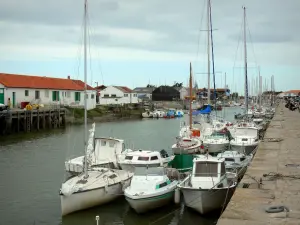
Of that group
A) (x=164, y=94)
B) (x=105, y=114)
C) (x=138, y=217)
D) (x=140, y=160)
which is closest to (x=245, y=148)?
(x=140, y=160)

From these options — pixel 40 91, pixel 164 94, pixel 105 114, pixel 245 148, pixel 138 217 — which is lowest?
pixel 138 217

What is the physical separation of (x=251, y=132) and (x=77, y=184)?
66.0 feet

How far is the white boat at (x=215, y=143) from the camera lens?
30.3m

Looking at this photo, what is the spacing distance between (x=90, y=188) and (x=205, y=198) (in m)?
4.87

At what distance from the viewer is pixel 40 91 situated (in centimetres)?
6097

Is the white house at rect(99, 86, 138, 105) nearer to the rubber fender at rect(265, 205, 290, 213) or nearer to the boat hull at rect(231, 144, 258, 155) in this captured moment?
the boat hull at rect(231, 144, 258, 155)

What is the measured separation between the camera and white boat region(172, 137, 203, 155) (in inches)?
1142

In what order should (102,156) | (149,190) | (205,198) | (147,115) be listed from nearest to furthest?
(205,198) → (149,190) → (102,156) → (147,115)

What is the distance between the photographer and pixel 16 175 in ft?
83.6

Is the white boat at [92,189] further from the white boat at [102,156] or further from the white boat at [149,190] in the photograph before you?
the white boat at [102,156]

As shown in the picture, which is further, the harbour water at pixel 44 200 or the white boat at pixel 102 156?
the white boat at pixel 102 156

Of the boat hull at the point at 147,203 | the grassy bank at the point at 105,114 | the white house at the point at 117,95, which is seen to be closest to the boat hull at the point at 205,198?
the boat hull at the point at 147,203

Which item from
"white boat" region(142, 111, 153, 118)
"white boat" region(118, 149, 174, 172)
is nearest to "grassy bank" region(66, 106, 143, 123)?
"white boat" region(142, 111, 153, 118)

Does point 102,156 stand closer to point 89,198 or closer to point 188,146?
point 89,198
